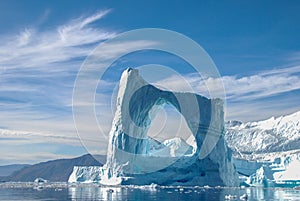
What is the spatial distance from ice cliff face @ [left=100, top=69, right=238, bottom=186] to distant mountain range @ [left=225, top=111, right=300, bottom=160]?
35.7 metres

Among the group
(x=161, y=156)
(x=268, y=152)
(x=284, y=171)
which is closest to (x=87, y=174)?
(x=161, y=156)

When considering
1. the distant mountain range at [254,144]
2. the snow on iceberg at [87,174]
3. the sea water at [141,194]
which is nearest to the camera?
the sea water at [141,194]

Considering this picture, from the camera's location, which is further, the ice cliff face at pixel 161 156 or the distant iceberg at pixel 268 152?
the distant iceberg at pixel 268 152

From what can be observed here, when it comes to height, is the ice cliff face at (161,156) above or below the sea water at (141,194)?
above

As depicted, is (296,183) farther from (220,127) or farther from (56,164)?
(56,164)

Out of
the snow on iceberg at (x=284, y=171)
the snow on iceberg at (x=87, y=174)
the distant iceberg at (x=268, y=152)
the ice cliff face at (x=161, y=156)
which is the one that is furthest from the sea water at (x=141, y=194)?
the snow on iceberg at (x=284, y=171)

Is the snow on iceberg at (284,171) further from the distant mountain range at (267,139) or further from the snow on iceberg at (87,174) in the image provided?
the distant mountain range at (267,139)

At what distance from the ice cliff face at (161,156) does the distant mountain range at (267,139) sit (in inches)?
1405

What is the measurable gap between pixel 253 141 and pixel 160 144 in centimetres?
3734

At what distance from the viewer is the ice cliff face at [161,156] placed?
1724 inches

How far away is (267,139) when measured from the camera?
300ft

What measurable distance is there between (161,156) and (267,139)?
52.0m

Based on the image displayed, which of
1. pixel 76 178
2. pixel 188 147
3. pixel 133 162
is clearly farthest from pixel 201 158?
pixel 76 178

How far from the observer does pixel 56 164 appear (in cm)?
12300
